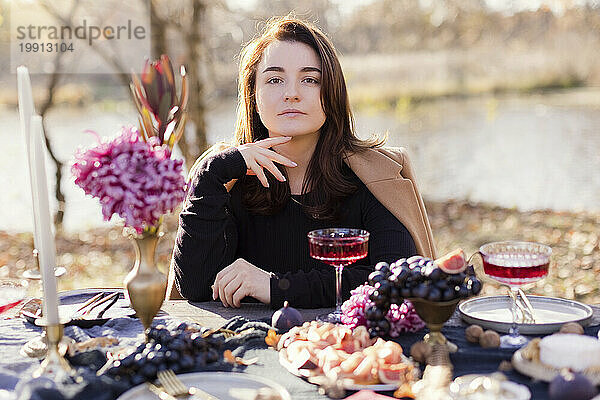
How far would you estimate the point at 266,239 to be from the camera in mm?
2525

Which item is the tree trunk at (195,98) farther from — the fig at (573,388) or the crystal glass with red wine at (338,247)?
the fig at (573,388)

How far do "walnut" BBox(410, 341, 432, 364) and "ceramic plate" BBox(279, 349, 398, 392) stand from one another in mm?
151

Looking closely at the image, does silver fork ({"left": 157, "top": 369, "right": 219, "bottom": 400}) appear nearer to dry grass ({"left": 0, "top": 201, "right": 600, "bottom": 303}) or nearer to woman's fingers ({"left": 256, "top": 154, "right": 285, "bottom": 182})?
woman's fingers ({"left": 256, "top": 154, "right": 285, "bottom": 182})

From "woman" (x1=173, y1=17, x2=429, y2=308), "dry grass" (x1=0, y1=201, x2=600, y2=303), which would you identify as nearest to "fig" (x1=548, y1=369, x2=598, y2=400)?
"woman" (x1=173, y1=17, x2=429, y2=308)

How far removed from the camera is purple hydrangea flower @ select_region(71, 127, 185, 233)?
1479 millimetres

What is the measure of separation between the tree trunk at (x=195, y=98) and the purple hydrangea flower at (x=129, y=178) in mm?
4366

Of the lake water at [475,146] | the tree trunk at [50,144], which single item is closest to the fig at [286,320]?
the tree trunk at [50,144]

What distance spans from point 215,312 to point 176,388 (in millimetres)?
647

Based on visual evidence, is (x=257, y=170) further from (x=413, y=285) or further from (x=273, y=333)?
(x=413, y=285)

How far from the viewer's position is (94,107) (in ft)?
23.9

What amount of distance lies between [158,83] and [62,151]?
5436mm

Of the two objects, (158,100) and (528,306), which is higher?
(158,100)

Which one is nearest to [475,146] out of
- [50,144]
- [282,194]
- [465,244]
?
[465,244]

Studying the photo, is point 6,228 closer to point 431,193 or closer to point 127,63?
point 127,63
